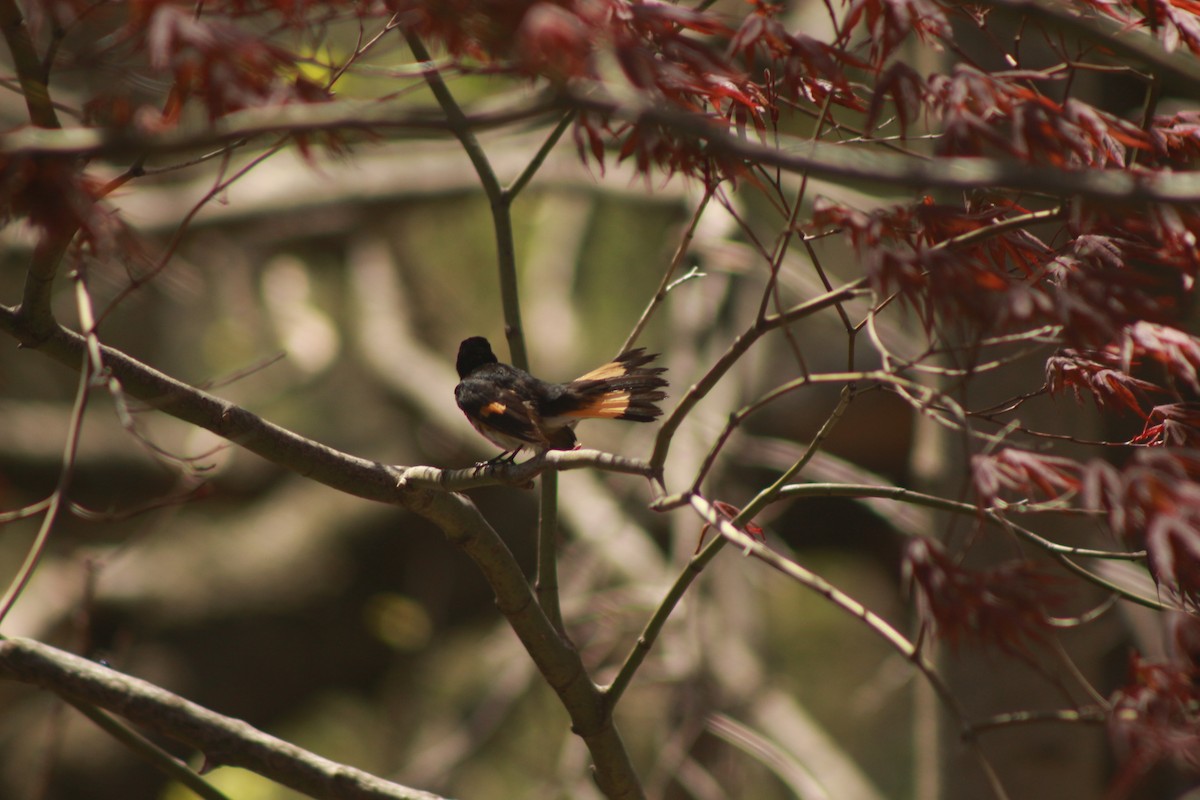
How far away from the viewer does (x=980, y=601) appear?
1172 millimetres

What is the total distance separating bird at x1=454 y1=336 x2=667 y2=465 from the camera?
1.92 metres

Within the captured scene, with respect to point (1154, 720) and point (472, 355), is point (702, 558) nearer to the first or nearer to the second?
point (1154, 720)

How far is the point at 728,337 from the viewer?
418 centimetres

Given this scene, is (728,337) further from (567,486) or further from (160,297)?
(160,297)

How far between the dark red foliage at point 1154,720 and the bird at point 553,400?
0.91 metres

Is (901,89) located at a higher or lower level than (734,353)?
higher

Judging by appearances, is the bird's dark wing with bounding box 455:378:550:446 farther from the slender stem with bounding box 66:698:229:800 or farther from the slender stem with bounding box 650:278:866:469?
the slender stem with bounding box 66:698:229:800

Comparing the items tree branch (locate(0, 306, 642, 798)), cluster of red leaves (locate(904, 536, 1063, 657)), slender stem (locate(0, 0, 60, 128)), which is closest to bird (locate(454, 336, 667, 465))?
tree branch (locate(0, 306, 642, 798))

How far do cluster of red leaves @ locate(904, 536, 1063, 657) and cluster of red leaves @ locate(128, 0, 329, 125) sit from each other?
0.95m

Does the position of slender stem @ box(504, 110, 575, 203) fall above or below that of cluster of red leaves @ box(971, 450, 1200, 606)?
above

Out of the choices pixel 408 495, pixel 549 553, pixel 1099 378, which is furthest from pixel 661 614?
pixel 1099 378

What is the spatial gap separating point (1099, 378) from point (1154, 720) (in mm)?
631

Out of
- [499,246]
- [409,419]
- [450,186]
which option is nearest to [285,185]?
[450,186]

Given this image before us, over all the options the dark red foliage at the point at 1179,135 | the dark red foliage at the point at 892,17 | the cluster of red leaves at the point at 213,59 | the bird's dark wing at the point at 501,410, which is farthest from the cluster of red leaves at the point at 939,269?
the bird's dark wing at the point at 501,410
